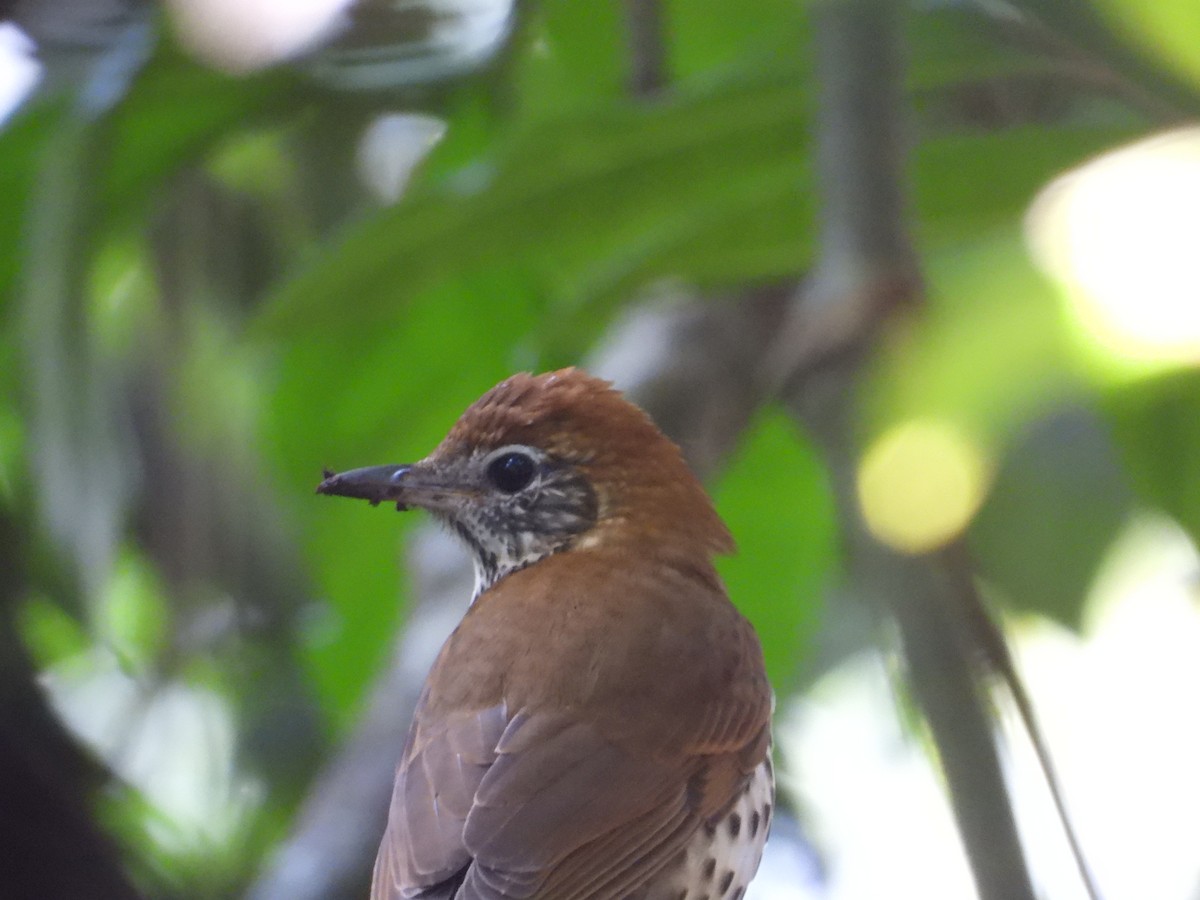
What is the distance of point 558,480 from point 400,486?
345 millimetres

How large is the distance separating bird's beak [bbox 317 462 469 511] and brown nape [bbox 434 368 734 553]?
5 centimetres

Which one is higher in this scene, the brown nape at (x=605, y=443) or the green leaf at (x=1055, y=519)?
the brown nape at (x=605, y=443)

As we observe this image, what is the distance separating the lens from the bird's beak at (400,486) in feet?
6.51

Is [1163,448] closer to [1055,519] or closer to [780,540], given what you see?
[1055,519]

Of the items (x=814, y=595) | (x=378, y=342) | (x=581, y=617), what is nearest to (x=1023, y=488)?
(x=814, y=595)

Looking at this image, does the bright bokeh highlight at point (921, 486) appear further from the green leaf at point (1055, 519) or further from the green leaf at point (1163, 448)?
the green leaf at point (1055, 519)

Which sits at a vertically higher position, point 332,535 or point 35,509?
point 35,509

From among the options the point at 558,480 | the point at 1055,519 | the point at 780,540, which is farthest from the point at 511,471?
the point at 1055,519

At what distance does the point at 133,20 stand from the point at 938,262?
1.87 metres

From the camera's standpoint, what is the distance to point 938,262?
5.99 ft

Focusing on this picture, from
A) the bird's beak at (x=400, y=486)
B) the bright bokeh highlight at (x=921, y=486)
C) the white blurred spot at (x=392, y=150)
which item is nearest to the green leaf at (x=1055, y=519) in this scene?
the bird's beak at (x=400, y=486)

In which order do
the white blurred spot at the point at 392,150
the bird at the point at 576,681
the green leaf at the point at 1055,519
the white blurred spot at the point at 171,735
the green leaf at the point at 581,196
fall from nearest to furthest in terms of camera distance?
the bird at the point at 576,681
the green leaf at the point at 581,196
the green leaf at the point at 1055,519
the white blurred spot at the point at 171,735
the white blurred spot at the point at 392,150

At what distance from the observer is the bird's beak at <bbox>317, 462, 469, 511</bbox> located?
1985 mm

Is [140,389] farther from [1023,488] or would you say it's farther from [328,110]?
[1023,488]
